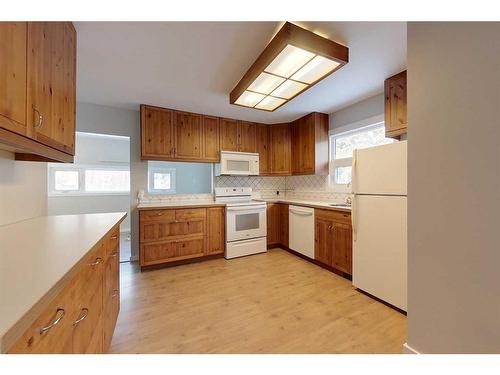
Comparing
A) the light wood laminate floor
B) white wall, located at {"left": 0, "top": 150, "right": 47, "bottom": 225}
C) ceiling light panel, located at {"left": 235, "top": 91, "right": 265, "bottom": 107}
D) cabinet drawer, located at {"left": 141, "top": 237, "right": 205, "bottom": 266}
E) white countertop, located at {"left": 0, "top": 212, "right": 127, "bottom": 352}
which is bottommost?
the light wood laminate floor

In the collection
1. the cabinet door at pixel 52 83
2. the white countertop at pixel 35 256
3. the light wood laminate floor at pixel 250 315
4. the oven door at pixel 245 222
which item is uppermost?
the cabinet door at pixel 52 83

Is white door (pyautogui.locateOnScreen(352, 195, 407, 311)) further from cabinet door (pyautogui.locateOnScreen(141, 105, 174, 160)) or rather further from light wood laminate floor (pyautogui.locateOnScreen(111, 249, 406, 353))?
cabinet door (pyautogui.locateOnScreen(141, 105, 174, 160))

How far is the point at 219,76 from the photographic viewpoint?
219cm

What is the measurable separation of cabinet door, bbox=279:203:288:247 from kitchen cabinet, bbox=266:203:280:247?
6 cm

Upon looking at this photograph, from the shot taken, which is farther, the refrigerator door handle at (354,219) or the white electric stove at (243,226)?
the white electric stove at (243,226)

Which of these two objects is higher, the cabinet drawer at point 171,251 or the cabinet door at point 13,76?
the cabinet door at point 13,76

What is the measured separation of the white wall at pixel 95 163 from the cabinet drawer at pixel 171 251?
276 cm

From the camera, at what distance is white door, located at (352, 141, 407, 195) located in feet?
6.02

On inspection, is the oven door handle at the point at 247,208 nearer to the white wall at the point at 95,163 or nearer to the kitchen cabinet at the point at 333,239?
the kitchen cabinet at the point at 333,239

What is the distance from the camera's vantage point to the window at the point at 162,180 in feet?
12.6

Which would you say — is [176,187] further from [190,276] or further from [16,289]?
[16,289]

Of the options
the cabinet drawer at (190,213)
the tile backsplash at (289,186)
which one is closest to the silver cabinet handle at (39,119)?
the cabinet drawer at (190,213)

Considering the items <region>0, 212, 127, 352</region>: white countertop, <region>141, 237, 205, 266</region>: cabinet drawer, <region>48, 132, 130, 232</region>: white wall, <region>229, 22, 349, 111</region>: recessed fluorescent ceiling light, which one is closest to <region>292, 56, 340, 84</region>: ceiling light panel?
<region>229, 22, 349, 111</region>: recessed fluorescent ceiling light
